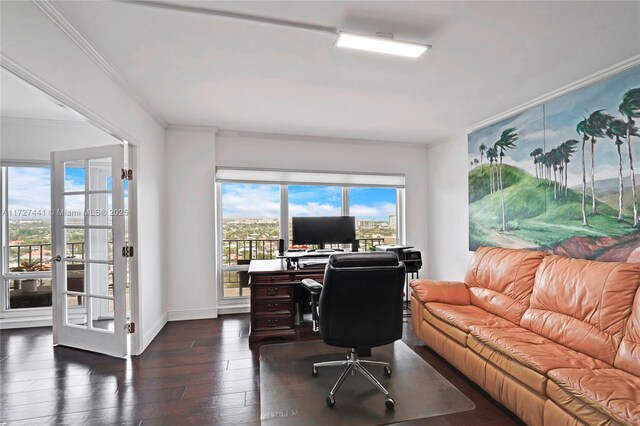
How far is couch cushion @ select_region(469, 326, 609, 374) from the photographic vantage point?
67.7 inches

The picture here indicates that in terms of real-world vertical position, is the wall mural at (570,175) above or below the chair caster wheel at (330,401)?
above

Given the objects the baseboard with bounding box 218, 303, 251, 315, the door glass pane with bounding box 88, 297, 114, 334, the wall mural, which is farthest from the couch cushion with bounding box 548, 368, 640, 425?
the door glass pane with bounding box 88, 297, 114, 334

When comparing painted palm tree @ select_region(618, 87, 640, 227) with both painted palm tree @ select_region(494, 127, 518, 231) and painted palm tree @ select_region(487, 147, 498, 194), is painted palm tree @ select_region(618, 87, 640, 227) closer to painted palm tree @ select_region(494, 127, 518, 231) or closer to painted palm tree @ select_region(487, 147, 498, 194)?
painted palm tree @ select_region(494, 127, 518, 231)

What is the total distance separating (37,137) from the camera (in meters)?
3.57

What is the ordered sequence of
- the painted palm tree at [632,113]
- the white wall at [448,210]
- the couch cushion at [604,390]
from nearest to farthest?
the couch cushion at [604,390]
the painted palm tree at [632,113]
the white wall at [448,210]

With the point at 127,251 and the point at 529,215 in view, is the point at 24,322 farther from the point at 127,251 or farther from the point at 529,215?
the point at 529,215

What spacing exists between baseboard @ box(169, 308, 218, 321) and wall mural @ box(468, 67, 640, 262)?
361cm

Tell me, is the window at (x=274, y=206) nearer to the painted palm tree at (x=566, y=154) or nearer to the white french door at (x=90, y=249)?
the white french door at (x=90, y=249)

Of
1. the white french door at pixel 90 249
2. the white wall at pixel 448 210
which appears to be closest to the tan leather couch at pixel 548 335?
the white wall at pixel 448 210

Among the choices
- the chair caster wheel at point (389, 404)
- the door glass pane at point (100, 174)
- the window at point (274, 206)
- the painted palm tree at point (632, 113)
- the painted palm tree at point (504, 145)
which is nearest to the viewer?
the chair caster wheel at point (389, 404)

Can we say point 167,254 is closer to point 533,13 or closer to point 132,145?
point 132,145

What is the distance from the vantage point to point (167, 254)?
3.70m

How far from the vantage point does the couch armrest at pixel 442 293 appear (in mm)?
2945

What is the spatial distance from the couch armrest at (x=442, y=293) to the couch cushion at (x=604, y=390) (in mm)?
1301
